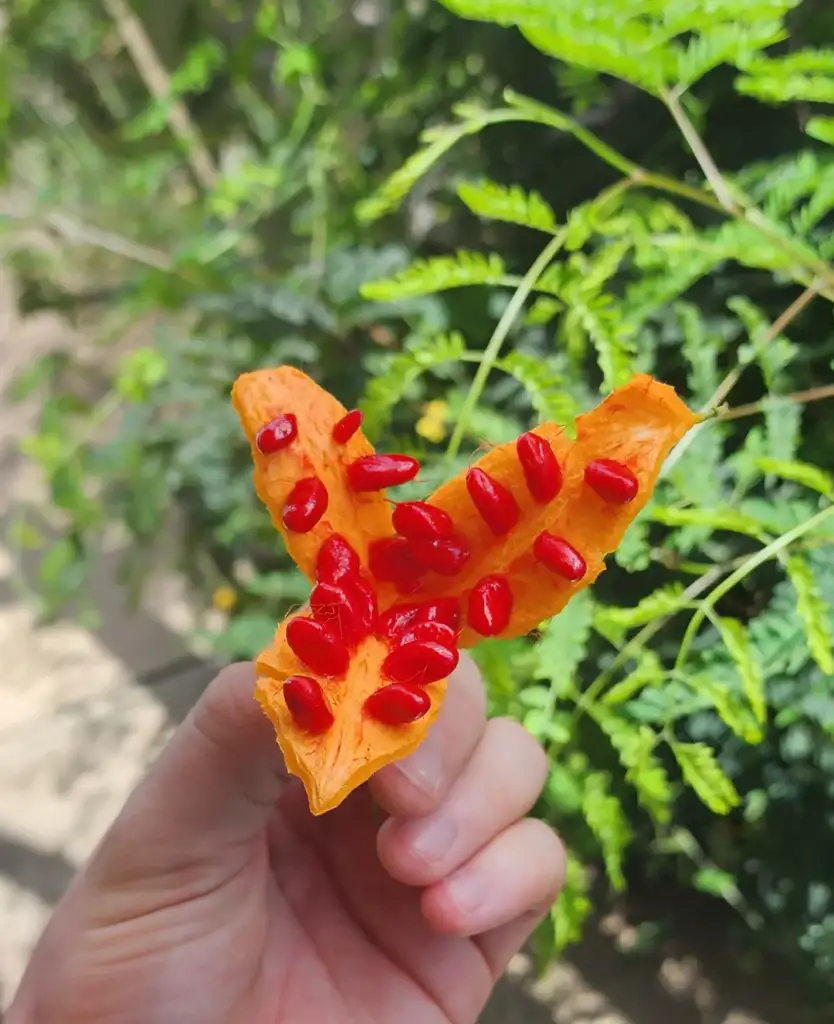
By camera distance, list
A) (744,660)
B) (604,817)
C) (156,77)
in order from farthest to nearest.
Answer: (156,77), (604,817), (744,660)

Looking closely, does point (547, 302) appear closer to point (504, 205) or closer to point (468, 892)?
point (504, 205)

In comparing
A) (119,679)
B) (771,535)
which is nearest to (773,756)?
(771,535)

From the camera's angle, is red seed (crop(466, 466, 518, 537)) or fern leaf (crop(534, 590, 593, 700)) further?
fern leaf (crop(534, 590, 593, 700))

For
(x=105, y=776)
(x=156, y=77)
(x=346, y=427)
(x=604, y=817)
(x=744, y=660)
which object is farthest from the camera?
(x=105, y=776)

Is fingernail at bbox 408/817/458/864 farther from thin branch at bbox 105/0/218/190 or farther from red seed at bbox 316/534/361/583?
thin branch at bbox 105/0/218/190

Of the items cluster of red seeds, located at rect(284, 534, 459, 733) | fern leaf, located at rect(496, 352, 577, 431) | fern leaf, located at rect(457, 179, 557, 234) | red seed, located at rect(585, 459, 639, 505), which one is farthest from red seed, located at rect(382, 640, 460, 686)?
fern leaf, located at rect(457, 179, 557, 234)

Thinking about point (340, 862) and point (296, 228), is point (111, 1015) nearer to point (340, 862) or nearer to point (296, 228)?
point (340, 862)

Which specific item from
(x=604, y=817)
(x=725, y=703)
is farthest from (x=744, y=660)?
(x=604, y=817)
